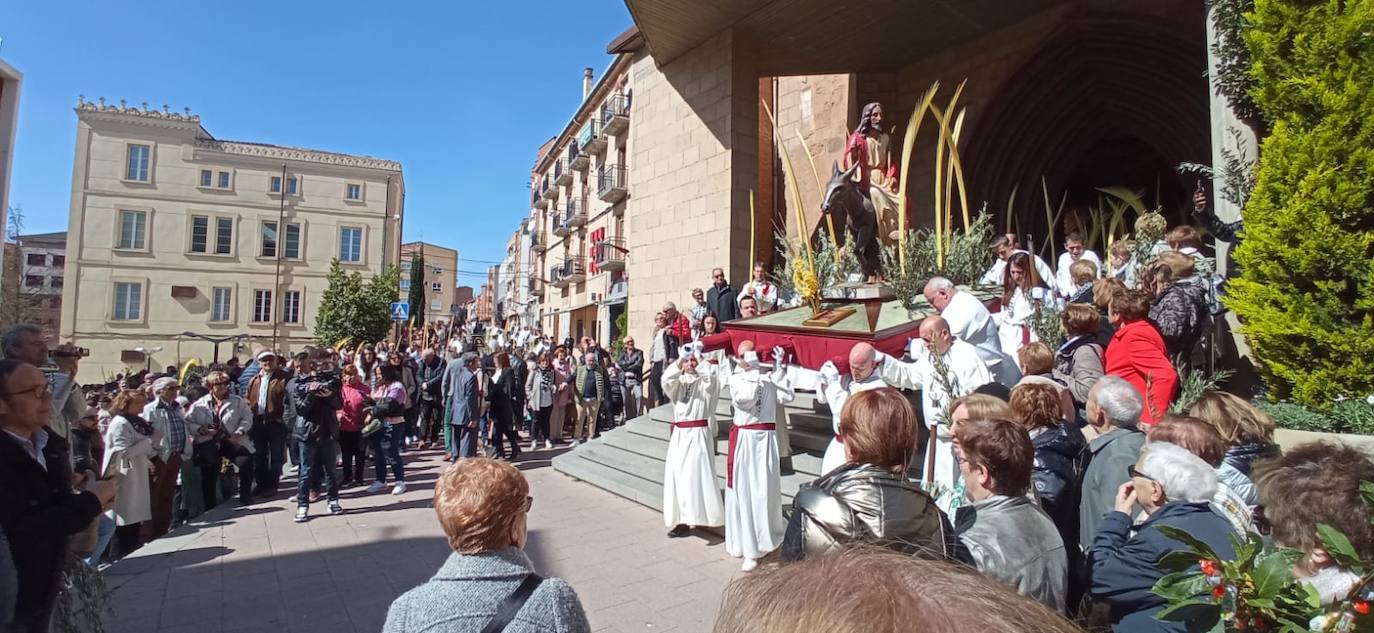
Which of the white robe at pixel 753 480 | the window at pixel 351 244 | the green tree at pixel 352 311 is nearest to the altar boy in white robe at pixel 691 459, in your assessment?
the white robe at pixel 753 480

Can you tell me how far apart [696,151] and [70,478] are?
10.1 meters

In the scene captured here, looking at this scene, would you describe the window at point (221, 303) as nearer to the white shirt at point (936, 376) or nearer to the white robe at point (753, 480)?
the white robe at point (753, 480)

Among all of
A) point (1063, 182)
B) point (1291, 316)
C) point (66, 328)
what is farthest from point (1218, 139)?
point (66, 328)

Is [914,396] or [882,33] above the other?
[882,33]

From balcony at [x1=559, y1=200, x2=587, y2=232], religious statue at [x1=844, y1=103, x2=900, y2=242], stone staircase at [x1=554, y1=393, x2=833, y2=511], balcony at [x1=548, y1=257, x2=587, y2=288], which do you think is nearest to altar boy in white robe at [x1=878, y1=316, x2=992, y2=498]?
stone staircase at [x1=554, y1=393, x2=833, y2=511]

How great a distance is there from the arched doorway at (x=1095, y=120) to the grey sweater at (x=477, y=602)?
13.0m

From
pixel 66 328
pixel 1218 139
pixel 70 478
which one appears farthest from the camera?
pixel 66 328

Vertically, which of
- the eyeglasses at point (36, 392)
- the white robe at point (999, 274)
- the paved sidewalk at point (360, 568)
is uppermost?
the white robe at point (999, 274)

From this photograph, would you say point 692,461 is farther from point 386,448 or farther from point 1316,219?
point 1316,219

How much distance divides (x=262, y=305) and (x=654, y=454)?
33624 millimetres

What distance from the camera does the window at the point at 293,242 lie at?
110 ft

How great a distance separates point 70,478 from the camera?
257cm

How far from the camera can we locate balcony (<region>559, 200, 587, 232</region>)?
3131 centimetres

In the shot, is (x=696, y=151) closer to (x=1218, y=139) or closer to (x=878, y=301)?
(x=878, y=301)
